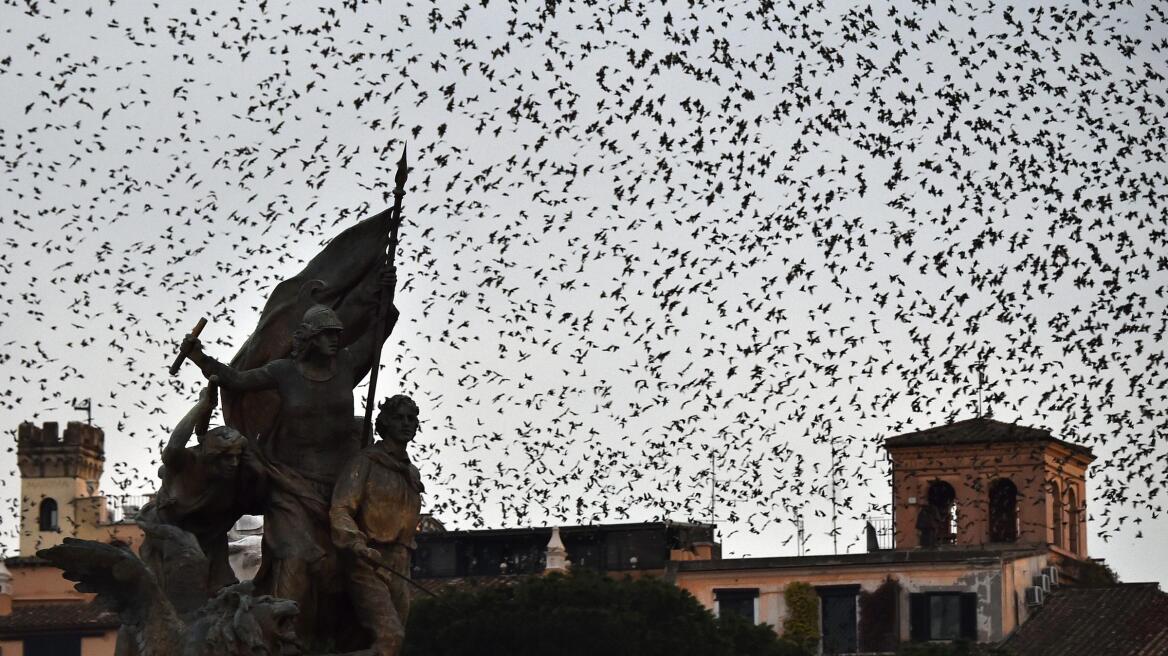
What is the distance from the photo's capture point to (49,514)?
114062 mm

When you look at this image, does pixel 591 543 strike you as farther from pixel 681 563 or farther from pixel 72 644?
pixel 72 644

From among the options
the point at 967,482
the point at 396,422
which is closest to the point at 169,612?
the point at 396,422

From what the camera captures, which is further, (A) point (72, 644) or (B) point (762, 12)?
(A) point (72, 644)

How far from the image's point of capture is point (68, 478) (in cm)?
11481

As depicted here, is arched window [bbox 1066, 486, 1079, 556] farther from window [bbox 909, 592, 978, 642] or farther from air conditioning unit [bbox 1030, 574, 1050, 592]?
window [bbox 909, 592, 978, 642]

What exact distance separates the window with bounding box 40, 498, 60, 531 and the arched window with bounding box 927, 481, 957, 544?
39.6 meters

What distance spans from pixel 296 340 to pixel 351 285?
0.90m

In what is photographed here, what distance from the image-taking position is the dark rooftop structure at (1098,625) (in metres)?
67.3

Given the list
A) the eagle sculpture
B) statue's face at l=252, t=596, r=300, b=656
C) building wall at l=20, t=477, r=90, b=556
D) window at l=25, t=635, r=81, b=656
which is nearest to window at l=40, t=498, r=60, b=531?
building wall at l=20, t=477, r=90, b=556

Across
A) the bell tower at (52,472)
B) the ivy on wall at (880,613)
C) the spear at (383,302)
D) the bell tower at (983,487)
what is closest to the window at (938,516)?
the bell tower at (983,487)

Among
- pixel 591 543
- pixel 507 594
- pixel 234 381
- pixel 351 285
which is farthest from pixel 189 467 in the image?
pixel 591 543

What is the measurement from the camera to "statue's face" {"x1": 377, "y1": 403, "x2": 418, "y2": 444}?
19812 millimetres

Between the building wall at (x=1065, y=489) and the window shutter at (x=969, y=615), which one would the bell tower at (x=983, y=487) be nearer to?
the building wall at (x=1065, y=489)

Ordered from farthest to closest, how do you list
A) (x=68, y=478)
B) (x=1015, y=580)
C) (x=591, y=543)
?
(x=68, y=478) → (x=591, y=543) → (x=1015, y=580)
